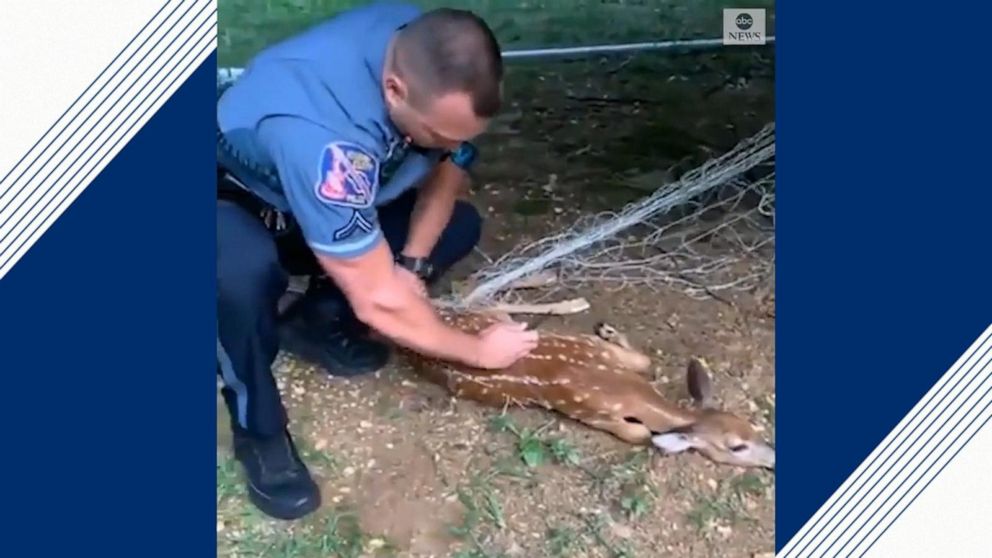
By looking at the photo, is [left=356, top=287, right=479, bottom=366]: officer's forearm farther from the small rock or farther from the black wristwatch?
the small rock

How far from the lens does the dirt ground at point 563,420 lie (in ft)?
5.28

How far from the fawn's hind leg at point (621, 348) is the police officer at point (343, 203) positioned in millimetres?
88

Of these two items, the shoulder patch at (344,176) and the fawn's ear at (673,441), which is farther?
the fawn's ear at (673,441)

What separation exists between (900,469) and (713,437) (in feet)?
0.70

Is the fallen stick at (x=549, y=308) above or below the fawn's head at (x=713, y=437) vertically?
above

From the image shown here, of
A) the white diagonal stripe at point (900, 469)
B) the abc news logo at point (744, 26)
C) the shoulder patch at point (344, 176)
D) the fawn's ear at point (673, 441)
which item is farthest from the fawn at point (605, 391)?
the abc news logo at point (744, 26)

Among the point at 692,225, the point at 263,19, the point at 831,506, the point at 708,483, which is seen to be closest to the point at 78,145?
the point at 263,19

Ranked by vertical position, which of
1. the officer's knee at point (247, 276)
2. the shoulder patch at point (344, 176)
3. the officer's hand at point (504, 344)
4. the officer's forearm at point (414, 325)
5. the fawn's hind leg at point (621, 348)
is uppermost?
the shoulder patch at point (344, 176)

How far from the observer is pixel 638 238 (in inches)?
65.9

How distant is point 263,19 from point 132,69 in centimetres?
15

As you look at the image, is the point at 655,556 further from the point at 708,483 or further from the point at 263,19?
the point at 263,19

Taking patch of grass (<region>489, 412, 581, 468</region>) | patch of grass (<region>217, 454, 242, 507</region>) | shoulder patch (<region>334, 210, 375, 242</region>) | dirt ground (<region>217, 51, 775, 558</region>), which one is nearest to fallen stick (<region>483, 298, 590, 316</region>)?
dirt ground (<region>217, 51, 775, 558</region>)

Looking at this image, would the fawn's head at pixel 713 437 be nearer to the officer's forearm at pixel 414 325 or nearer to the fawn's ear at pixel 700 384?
the fawn's ear at pixel 700 384

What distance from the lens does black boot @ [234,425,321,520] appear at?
1.59 meters
